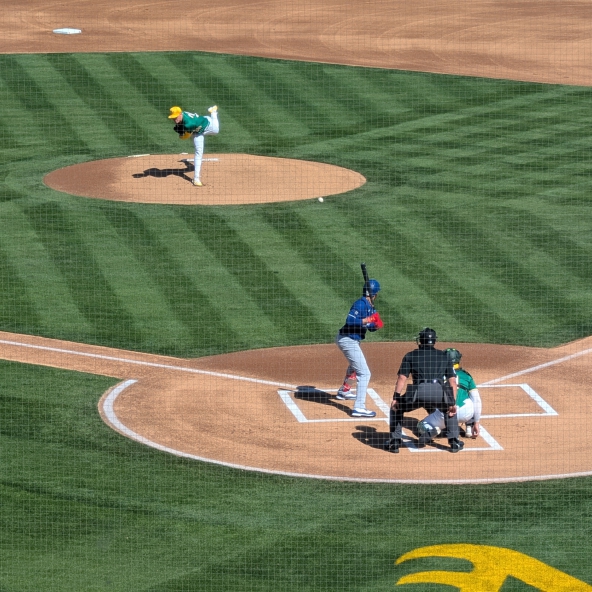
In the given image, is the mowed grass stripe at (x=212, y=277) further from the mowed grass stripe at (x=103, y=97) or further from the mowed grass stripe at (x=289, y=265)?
the mowed grass stripe at (x=103, y=97)

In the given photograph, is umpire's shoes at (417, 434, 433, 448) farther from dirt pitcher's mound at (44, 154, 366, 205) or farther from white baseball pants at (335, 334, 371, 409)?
dirt pitcher's mound at (44, 154, 366, 205)

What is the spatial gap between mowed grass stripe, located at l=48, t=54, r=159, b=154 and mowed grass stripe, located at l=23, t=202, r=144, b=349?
5458 millimetres

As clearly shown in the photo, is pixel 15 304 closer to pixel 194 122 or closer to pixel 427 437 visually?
pixel 194 122

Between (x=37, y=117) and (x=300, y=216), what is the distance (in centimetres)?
990

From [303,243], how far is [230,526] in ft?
36.7

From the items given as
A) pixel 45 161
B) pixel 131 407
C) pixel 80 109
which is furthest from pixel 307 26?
pixel 131 407

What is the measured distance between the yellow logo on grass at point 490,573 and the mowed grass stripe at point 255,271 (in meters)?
6.92

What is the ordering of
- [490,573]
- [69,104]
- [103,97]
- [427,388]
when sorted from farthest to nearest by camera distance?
1. [103,97]
2. [69,104]
3. [427,388]
4. [490,573]

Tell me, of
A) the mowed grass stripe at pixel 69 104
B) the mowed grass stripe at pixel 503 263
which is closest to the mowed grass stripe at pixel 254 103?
the mowed grass stripe at pixel 69 104

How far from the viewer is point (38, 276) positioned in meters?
22.9

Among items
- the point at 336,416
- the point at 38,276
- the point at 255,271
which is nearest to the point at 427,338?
the point at 336,416

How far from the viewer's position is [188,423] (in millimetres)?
16516

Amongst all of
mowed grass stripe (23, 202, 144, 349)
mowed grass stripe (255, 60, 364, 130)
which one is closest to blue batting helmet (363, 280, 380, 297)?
mowed grass stripe (23, 202, 144, 349)

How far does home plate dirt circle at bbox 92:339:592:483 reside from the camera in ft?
50.3
